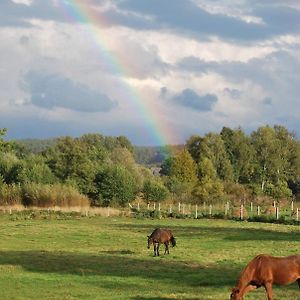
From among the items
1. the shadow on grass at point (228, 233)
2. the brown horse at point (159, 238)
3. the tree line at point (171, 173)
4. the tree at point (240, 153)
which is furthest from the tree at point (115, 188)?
the brown horse at point (159, 238)

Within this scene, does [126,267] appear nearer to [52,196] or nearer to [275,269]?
[275,269]

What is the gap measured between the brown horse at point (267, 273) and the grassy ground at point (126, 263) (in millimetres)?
1523

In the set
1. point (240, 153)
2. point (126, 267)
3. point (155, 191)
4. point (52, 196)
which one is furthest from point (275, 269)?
point (240, 153)

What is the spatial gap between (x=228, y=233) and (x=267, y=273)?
27410mm

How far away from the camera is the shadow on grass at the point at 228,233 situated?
38938 millimetres

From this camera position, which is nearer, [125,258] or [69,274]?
[69,274]

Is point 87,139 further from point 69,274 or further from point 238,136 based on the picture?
point 69,274

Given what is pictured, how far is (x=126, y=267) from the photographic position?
25.0 m

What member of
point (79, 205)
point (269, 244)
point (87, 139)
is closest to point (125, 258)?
point (269, 244)

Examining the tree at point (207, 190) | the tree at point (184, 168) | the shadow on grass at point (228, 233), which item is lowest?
the shadow on grass at point (228, 233)

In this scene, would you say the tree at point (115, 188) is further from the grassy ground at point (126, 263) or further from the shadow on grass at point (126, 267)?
the shadow on grass at point (126, 267)

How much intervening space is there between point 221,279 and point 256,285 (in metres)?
5.67

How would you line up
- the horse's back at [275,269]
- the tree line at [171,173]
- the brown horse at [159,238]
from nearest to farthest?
the horse's back at [275,269] < the brown horse at [159,238] < the tree line at [171,173]

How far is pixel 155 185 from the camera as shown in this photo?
82000 mm
